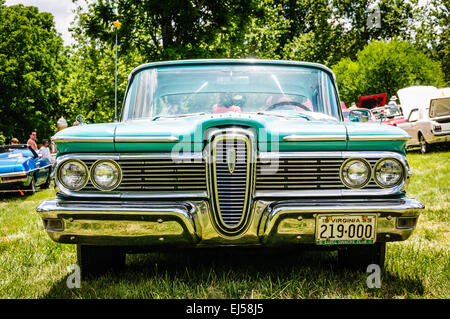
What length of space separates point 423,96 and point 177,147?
18691 mm

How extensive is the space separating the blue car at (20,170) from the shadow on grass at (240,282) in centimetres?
693

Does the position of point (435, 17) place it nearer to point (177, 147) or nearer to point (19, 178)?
point (19, 178)

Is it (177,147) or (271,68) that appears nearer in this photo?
(177,147)

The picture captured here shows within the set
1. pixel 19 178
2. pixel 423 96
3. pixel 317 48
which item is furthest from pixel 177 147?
pixel 317 48

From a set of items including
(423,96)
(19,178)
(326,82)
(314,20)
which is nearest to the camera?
(326,82)

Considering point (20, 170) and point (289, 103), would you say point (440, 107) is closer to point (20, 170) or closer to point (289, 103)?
point (289, 103)

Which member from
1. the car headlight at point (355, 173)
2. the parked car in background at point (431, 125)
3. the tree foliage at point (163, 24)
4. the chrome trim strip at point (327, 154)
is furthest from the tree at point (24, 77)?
the car headlight at point (355, 173)

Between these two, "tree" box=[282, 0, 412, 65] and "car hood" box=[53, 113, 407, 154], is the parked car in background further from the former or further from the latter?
"tree" box=[282, 0, 412, 65]

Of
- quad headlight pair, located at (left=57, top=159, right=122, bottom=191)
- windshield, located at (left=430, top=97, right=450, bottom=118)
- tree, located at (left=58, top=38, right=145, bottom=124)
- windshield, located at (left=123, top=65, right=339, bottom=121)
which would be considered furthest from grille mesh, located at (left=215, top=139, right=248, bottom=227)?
tree, located at (left=58, top=38, right=145, bottom=124)

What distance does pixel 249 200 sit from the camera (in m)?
2.68

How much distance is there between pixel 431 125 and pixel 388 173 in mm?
11916

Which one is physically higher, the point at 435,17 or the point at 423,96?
the point at 435,17

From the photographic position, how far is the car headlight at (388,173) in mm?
2756

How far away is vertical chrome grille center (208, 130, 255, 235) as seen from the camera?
104 inches
